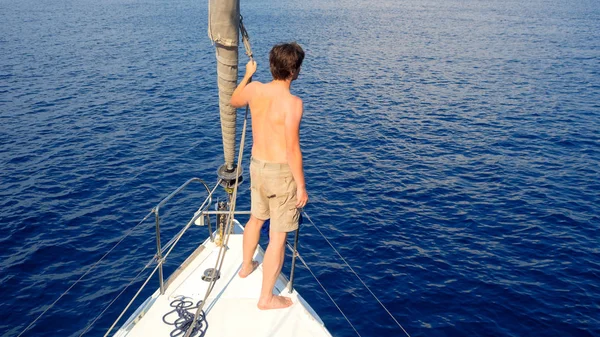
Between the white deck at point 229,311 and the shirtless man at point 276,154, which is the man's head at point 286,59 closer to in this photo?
the shirtless man at point 276,154

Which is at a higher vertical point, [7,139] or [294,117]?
[294,117]

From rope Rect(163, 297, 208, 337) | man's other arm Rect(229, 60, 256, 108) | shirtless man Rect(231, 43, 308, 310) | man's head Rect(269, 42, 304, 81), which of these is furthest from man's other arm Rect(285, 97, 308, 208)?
rope Rect(163, 297, 208, 337)

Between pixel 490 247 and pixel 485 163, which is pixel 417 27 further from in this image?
pixel 490 247

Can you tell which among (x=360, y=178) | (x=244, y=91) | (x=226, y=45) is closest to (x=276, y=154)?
(x=244, y=91)

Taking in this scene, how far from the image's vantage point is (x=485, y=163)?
2169 cm

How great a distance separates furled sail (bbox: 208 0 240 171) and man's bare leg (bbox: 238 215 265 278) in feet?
4.62

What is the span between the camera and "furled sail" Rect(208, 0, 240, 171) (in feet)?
19.1

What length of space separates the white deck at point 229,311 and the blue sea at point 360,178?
5.57m

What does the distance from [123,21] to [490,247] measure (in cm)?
5928

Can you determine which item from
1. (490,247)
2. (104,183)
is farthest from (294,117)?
(104,183)

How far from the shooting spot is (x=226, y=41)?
19.5 feet

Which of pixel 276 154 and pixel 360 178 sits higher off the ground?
pixel 276 154

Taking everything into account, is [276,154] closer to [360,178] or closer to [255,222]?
[255,222]

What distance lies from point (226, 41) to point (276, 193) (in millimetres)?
1946
